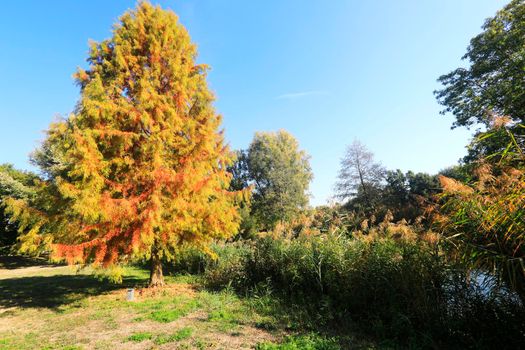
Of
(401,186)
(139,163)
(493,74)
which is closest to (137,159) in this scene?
(139,163)

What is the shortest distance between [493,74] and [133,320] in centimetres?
2386

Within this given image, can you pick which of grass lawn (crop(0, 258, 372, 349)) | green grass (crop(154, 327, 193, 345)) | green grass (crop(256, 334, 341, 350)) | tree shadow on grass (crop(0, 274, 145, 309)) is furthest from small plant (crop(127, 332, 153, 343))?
tree shadow on grass (crop(0, 274, 145, 309))

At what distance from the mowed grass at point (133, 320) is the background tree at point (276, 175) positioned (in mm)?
23191

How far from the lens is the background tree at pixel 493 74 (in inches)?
621

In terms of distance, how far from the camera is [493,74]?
58.7 feet

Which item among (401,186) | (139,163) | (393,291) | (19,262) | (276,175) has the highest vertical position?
(276,175)

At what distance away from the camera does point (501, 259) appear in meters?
2.81

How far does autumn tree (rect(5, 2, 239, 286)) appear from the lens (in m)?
6.87

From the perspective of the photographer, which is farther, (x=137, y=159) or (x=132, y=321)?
(x=137, y=159)

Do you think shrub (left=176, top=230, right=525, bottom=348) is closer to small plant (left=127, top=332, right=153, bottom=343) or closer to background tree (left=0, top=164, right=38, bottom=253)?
small plant (left=127, top=332, right=153, bottom=343)

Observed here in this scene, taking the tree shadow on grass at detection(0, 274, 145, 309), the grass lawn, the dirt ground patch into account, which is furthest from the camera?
the tree shadow on grass at detection(0, 274, 145, 309)

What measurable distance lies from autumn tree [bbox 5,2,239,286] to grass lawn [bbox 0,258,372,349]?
1.34 m

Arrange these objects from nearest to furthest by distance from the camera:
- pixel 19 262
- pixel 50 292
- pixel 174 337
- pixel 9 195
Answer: pixel 174 337 → pixel 50 292 → pixel 9 195 → pixel 19 262

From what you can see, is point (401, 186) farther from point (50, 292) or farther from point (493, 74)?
point (50, 292)
